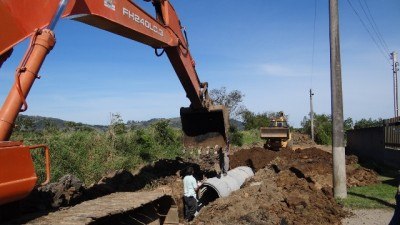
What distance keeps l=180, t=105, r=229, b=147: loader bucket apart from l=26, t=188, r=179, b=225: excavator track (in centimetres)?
409

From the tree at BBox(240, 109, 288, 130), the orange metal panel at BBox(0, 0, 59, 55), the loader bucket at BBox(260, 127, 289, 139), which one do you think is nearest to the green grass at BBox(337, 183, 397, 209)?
the orange metal panel at BBox(0, 0, 59, 55)

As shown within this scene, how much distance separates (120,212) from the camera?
6.88 m

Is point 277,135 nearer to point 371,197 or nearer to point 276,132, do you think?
point 276,132

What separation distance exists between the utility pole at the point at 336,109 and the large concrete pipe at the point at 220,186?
2.92 meters

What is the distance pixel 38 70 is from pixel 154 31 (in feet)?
15.8

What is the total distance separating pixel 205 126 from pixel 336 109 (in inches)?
150

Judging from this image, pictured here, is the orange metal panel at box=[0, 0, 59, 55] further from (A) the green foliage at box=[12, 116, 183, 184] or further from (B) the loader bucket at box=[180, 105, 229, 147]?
(A) the green foliage at box=[12, 116, 183, 184]

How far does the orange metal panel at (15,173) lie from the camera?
455 centimetres

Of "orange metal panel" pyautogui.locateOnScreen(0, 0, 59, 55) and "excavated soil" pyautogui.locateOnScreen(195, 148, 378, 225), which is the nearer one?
"orange metal panel" pyautogui.locateOnScreen(0, 0, 59, 55)

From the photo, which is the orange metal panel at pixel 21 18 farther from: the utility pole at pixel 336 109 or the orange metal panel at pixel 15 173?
the utility pole at pixel 336 109

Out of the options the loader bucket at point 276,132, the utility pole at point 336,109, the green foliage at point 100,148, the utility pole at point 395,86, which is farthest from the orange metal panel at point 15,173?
the utility pole at point 395,86

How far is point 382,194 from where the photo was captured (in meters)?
13.0

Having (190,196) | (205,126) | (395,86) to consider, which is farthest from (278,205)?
(395,86)

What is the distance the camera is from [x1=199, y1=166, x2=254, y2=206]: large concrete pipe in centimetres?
1237
